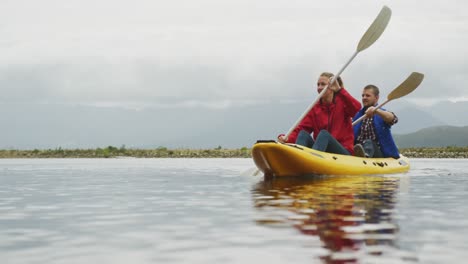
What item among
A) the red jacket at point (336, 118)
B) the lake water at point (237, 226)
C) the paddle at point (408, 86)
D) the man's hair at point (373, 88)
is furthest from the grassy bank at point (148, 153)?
the lake water at point (237, 226)

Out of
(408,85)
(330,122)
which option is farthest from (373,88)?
(408,85)

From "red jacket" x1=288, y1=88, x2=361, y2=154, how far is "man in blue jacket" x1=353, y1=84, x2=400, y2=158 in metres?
0.56

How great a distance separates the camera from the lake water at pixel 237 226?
3676 mm

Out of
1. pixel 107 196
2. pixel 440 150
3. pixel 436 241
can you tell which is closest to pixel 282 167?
pixel 107 196

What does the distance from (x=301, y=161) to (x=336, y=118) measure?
1.06m

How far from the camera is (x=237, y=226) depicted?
15.8 feet

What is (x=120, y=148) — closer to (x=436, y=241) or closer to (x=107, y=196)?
(x=107, y=196)

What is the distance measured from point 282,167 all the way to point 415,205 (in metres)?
4.91

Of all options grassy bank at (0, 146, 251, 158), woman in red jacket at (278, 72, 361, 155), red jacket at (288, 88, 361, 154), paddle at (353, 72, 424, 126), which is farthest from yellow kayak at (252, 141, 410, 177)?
grassy bank at (0, 146, 251, 158)

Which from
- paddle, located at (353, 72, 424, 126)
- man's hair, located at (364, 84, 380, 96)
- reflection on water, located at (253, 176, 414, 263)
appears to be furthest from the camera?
paddle, located at (353, 72, 424, 126)

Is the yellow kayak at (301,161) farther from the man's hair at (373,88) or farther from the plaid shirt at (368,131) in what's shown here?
the man's hair at (373,88)

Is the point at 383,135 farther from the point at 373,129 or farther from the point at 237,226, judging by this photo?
the point at 237,226

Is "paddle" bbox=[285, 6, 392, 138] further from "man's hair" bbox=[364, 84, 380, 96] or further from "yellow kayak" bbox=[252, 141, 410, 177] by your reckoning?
"yellow kayak" bbox=[252, 141, 410, 177]

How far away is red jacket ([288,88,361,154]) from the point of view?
11.1 meters
